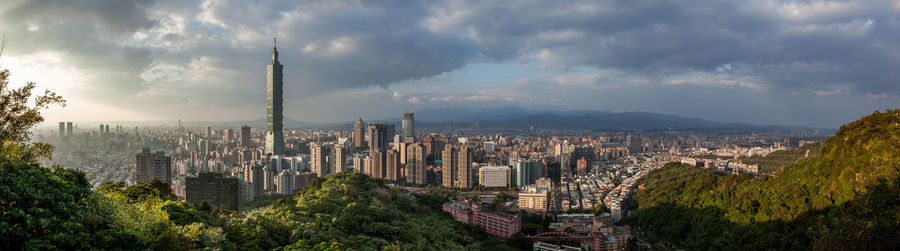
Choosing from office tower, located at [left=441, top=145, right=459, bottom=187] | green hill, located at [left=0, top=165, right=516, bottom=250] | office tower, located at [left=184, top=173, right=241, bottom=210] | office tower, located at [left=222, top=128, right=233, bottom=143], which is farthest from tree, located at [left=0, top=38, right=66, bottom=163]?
office tower, located at [left=222, top=128, right=233, bottom=143]

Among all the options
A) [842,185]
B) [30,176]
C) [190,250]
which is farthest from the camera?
[842,185]

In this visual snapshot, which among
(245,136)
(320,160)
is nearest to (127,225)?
(320,160)

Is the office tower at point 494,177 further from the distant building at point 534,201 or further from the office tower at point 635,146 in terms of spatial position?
the office tower at point 635,146

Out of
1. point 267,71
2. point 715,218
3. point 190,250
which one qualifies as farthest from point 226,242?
point 267,71

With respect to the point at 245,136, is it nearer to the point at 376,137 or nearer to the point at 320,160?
the point at 376,137

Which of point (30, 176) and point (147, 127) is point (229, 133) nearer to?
point (147, 127)

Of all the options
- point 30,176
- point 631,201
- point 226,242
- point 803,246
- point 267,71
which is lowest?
point 631,201

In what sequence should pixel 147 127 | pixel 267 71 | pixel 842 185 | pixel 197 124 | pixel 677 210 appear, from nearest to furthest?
pixel 842 185 < pixel 677 210 < pixel 267 71 < pixel 147 127 < pixel 197 124
